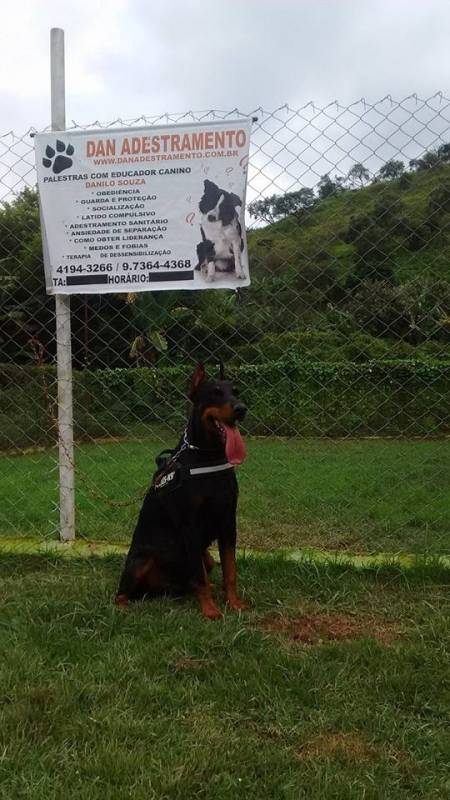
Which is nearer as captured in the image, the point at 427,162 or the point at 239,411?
the point at 239,411

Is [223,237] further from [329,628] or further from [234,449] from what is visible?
[329,628]

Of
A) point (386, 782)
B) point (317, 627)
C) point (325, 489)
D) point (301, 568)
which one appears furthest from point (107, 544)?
point (325, 489)

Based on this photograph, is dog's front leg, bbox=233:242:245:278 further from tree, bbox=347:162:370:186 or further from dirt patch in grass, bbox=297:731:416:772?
dirt patch in grass, bbox=297:731:416:772

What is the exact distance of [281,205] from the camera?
352 centimetres

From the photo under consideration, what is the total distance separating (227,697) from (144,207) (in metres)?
2.43

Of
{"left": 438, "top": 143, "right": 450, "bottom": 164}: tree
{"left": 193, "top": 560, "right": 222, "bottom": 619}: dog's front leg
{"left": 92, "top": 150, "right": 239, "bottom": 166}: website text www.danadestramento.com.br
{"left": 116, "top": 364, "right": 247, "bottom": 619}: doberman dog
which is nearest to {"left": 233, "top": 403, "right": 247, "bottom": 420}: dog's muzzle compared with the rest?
{"left": 116, "top": 364, "right": 247, "bottom": 619}: doberman dog

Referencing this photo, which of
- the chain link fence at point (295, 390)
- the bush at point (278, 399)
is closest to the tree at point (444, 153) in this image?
the chain link fence at point (295, 390)

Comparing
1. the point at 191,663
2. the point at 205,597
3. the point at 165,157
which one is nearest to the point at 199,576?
the point at 205,597

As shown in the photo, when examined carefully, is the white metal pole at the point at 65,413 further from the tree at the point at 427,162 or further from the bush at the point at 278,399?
the bush at the point at 278,399

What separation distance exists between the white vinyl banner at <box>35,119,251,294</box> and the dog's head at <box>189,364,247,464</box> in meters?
0.62

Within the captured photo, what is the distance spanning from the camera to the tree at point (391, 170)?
3389 mm

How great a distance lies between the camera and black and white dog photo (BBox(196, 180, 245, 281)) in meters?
3.41

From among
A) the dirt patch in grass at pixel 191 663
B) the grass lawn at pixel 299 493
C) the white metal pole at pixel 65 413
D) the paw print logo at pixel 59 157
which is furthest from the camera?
the grass lawn at pixel 299 493

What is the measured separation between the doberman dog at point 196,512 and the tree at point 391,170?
1.36m
